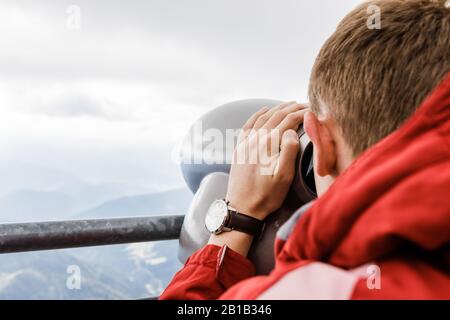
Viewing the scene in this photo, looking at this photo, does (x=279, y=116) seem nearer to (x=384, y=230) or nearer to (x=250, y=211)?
(x=250, y=211)

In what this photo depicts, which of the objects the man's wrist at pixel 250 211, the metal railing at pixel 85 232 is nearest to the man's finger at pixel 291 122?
the man's wrist at pixel 250 211

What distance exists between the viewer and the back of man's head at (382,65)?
1.53ft

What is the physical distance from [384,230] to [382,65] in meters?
0.19

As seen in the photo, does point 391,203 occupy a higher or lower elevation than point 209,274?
higher

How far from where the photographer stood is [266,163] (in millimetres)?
729

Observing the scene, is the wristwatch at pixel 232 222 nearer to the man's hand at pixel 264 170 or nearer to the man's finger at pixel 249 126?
the man's hand at pixel 264 170

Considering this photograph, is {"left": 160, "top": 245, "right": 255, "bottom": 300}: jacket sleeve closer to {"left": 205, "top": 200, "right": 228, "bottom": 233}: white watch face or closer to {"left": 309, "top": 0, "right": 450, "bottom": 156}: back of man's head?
{"left": 205, "top": 200, "right": 228, "bottom": 233}: white watch face

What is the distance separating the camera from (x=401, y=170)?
35 cm

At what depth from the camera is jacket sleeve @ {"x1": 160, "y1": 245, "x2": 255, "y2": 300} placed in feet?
2.14

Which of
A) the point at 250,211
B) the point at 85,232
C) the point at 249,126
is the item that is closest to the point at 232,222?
the point at 250,211

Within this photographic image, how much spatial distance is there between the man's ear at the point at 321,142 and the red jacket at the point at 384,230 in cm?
14
